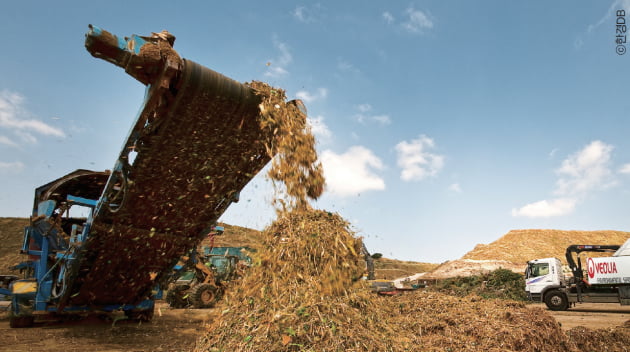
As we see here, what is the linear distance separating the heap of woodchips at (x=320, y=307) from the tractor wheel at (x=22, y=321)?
4.97m

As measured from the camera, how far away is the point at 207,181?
543cm

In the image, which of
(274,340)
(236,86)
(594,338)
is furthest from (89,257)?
(594,338)

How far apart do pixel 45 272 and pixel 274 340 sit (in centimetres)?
506

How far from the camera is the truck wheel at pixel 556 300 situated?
1382 cm

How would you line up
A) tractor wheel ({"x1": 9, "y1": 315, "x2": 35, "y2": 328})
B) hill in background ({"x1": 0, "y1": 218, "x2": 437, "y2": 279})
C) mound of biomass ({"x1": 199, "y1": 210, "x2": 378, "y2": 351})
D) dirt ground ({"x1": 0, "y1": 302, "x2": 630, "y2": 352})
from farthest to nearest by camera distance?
hill in background ({"x1": 0, "y1": 218, "x2": 437, "y2": 279}) < tractor wheel ({"x1": 9, "y1": 315, "x2": 35, "y2": 328}) < dirt ground ({"x1": 0, "y1": 302, "x2": 630, "y2": 352}) < mound of biomass ({"x1": 199, "y1": 210, "x2": 378, "y2": 351})

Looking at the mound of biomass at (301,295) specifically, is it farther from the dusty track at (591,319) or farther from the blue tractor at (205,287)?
the dusty track at (591,319)

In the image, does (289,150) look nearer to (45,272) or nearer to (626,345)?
(45,272)

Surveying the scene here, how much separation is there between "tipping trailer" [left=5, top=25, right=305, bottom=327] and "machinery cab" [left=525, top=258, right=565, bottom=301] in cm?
1315

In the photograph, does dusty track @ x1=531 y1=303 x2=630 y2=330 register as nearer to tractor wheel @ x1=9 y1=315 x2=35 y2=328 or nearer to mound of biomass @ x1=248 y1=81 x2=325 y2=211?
mound of biomass @ x1=248 y1=81 x2=325 y2=211

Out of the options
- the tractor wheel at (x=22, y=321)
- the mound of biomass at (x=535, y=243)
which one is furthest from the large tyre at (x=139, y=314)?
the mound of biomass at (x=535, y=243)

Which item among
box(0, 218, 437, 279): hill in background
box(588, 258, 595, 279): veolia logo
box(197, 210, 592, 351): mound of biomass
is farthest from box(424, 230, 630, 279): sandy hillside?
box(197, 210, 592, 351): mound of biomass

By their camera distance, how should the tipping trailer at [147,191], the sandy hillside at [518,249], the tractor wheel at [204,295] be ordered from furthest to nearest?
the sandy hillside at [518,249] < the tractor wheel at [204,295] < the tipping trailer at [147,191]

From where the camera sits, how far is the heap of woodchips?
3393mm

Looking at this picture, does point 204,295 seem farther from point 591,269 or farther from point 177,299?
point 591,269
